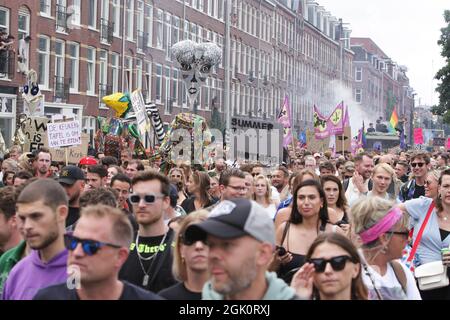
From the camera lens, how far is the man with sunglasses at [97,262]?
14.4ft

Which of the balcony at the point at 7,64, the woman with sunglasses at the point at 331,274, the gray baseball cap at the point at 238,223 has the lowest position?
the woman with sunglasses at the point at 331,274

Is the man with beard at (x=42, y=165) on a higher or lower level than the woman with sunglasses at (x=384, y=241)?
higher

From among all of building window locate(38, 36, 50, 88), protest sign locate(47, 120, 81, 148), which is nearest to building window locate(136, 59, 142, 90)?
building window locate(38, 36, 50, 88)

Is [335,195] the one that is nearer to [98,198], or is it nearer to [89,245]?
[98,198]

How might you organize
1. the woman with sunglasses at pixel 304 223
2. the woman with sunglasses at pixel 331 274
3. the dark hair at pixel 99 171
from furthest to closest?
the dark hair at pixel 99 171, the woman with sunglasses at pixel 304 223, the woman with sunglasses at pixel 331 274

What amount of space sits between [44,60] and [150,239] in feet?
89.2

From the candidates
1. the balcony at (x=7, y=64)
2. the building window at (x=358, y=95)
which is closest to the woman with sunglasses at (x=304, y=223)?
the balcony at (x=7, y=64)

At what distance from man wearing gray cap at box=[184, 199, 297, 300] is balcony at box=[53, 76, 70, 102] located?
29553 mm

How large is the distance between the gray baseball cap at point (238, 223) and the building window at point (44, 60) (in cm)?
2897

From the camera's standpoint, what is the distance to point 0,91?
2928cm

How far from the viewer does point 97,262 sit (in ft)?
14.4

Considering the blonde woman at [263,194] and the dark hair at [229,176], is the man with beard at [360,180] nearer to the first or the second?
the blonde woman at [263,194]

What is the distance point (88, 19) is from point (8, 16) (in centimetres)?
674
